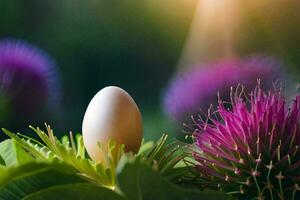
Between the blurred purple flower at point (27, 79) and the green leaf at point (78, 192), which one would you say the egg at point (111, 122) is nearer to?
the green leaf at point (78, 192)

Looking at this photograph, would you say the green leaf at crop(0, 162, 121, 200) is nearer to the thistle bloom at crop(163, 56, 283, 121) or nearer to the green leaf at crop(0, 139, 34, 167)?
the green leaf at crop(0, 139, 34, 167)

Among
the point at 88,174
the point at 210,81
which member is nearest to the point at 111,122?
the point at 88,174

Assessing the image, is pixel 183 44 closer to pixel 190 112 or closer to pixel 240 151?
pixel 190 112

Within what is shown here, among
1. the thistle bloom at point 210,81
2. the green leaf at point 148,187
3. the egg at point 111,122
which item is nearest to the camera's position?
the green leaf at point 148,187

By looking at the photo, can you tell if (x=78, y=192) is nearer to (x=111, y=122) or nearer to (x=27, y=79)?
(x=111, y=122)

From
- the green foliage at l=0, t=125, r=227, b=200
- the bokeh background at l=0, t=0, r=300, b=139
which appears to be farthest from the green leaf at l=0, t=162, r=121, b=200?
the bokeh background at l=0, t=0, r=300, b=139

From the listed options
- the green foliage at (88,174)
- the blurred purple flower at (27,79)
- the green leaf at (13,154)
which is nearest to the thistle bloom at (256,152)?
the green foliage at (88,174)

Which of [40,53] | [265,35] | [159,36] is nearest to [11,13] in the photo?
[40,53]
